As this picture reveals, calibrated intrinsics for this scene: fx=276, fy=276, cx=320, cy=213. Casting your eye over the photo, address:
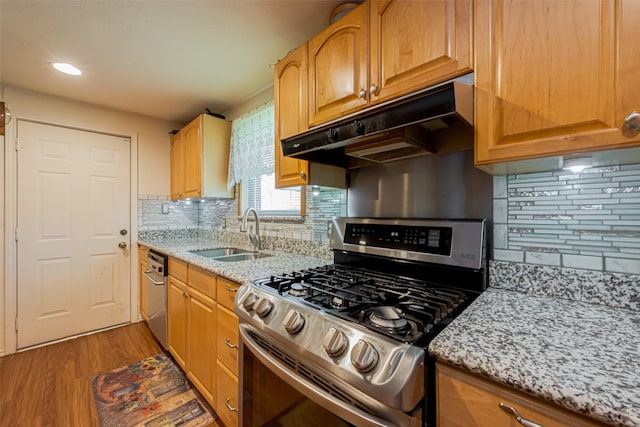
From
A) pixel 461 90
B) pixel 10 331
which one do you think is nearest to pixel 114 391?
pixel 10 331

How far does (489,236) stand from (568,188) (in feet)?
1.00

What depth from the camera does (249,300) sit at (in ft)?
3.69

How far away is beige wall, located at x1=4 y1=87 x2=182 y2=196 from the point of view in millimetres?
2416

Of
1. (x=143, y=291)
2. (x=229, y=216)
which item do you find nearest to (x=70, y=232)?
(x=143, y=291)

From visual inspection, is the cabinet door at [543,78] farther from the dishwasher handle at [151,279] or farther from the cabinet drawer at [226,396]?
the dishwasher handle at [151,279]

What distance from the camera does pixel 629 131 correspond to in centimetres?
67

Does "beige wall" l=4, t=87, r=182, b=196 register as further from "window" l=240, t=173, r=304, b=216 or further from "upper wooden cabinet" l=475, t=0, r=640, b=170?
"upper wooden cabinet" l=475, t=0, r=640, b=170

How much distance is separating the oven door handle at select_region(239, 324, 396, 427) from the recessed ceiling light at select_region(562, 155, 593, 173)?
91 centimetres

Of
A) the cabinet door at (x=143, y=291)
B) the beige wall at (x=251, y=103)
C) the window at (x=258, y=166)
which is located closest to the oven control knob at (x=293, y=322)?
the window at (x=258, y=166)

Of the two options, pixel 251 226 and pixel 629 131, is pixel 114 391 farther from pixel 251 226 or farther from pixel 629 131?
pixel 629 131

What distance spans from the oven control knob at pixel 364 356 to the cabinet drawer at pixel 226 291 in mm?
818

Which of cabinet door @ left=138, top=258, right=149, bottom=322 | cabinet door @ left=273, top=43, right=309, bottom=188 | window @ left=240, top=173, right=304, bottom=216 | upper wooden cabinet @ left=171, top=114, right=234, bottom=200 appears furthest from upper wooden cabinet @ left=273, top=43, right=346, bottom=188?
cabinet door @ left=138, top=258, right=149, bottom=322

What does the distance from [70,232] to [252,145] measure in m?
2.00

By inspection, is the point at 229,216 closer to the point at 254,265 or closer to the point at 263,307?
the point at 254,265
